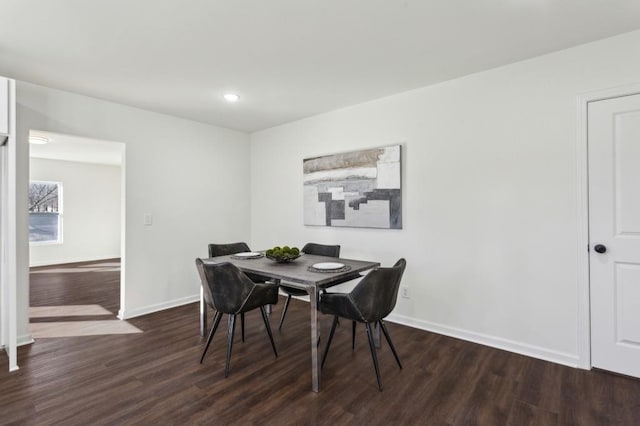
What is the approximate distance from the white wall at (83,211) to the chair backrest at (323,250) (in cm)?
659

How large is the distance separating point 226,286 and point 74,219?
7.02 m

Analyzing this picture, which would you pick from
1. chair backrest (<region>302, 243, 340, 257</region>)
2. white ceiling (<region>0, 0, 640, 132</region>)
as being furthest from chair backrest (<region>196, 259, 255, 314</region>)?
white ceiling (<region>0, 0, 640, 132</region>)

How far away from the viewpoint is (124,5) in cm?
190

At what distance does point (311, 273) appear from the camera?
240 cm

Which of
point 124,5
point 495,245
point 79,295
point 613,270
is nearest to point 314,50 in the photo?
point 124,5

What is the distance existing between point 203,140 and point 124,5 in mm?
2570

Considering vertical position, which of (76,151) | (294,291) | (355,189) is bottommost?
(294,291)

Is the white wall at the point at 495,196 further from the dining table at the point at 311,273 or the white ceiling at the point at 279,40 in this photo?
the dining table at the point at 311,273

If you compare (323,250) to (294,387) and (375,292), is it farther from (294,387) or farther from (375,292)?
(294,387)

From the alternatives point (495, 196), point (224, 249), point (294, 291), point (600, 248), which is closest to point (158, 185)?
point (224, 249)

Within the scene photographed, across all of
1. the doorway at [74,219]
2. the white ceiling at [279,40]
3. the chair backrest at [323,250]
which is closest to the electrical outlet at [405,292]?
the chair backrest at [323,250]

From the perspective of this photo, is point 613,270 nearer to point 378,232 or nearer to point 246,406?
point 378,232

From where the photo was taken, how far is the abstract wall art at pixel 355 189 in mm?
3371

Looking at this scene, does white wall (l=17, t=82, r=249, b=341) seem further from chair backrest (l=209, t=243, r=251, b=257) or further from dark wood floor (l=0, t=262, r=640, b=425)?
dark wood floor (l=0, t=262, r=640, b=425)
